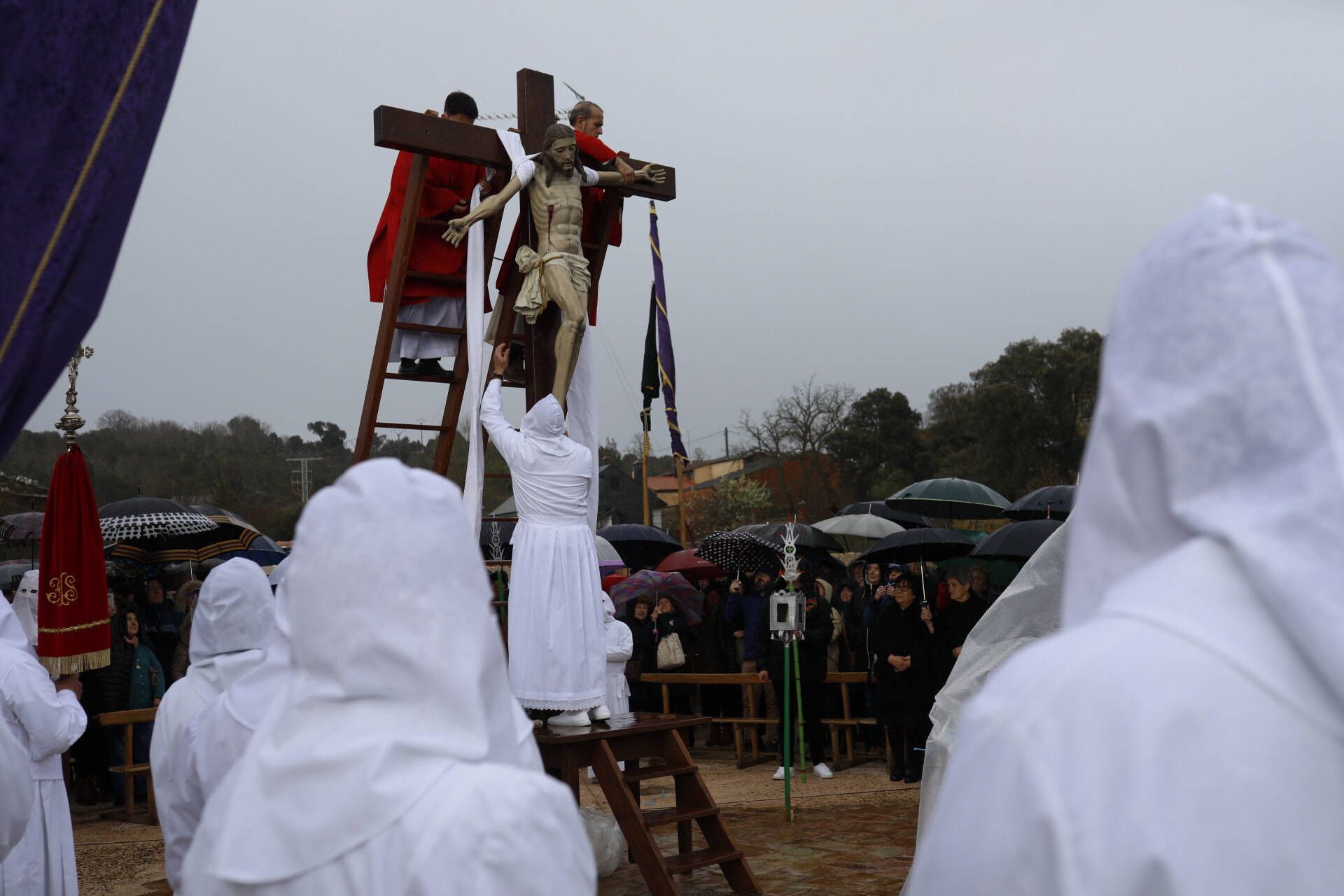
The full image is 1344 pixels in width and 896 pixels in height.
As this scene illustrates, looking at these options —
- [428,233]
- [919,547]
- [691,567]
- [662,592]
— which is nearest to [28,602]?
[428,233]

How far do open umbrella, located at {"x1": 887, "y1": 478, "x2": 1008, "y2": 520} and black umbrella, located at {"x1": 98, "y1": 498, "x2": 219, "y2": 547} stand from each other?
30.8 ft

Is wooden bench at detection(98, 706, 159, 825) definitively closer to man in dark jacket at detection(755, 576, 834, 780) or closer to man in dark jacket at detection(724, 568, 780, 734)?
man in dark jacket at detection(755, 576, 834, 780)

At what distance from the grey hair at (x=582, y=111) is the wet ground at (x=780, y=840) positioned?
5.35 m

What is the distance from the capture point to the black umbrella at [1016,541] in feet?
39.3

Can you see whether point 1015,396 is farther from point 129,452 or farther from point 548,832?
Result: point 548,832

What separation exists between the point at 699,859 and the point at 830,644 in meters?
7.22

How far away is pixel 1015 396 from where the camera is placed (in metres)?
40.3

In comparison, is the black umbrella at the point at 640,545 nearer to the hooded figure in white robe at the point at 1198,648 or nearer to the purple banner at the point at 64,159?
the purple banner at the point at 64,159

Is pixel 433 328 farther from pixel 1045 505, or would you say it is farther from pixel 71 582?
pixel 1045 505

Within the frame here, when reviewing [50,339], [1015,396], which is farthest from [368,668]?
[1015,396]

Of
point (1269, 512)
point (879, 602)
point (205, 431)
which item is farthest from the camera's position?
point (205, 431)

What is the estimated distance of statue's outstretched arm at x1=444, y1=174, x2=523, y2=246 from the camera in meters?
7.64

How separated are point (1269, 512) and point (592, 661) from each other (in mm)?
6790

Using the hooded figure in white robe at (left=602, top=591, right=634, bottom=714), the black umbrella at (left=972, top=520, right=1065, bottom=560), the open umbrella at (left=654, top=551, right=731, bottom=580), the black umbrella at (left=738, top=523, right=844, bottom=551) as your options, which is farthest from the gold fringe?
the open umbrella at (left=654, top=551, right=731, bottom=580)
